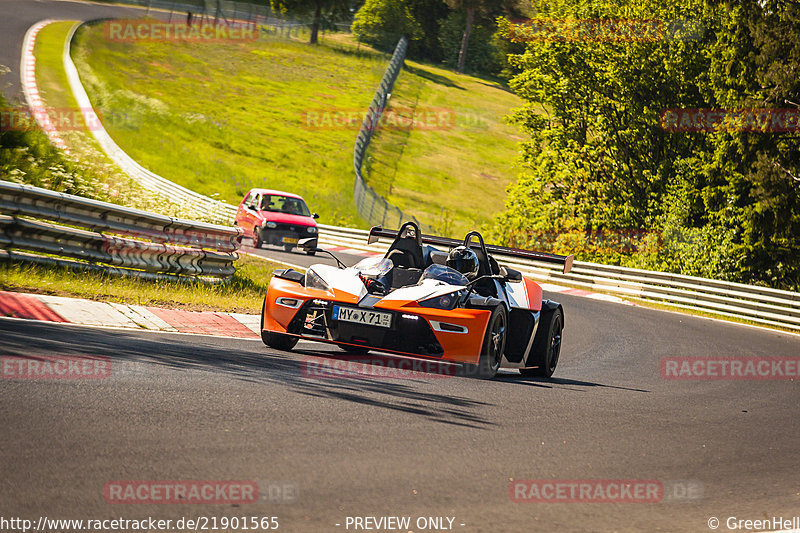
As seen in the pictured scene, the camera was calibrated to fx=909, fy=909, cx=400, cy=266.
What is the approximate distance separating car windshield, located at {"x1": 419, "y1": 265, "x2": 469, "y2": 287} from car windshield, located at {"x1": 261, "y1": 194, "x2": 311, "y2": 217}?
16.9 m

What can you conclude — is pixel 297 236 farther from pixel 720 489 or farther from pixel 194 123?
pixel 194 123

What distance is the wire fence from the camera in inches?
1660

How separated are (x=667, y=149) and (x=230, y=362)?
30628 millimetres

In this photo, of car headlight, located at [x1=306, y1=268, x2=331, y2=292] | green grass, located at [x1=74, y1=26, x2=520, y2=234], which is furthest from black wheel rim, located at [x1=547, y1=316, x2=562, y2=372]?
green grass, located at [x1=74, y1=26, x2=520, y2=234]

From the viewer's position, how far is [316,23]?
86.1m

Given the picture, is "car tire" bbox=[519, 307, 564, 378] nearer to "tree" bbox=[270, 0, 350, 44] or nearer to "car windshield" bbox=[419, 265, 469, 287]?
"car windshield" bbox=[419, 265, 469, 287]

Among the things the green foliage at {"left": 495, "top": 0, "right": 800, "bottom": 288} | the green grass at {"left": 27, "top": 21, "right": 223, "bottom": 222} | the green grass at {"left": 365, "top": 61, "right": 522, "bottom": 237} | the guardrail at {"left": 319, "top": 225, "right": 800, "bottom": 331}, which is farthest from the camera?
the green grass at {"left": 365, "top": 61, "right": 522, "bottom": 237}

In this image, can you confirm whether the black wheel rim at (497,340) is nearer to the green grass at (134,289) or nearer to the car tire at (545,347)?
the car tire at (545,347)

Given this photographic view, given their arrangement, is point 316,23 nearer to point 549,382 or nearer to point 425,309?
point 549,382

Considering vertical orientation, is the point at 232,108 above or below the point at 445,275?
below

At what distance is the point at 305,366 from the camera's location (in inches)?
325

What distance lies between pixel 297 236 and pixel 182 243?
12.5 m

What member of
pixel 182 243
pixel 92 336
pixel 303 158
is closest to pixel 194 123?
Result: pixel 303 158

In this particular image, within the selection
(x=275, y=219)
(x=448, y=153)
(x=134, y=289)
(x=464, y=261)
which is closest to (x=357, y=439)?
(x=464, y=261)
